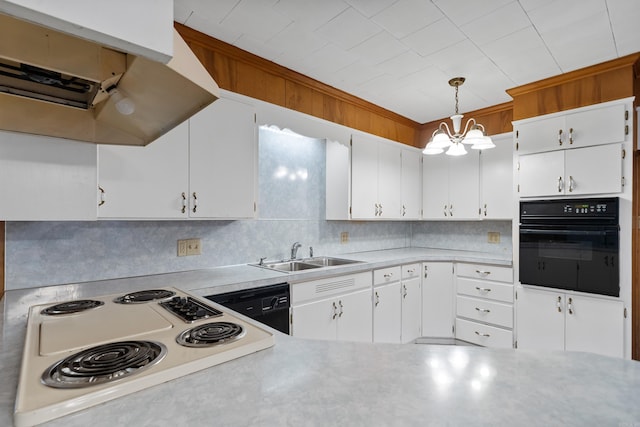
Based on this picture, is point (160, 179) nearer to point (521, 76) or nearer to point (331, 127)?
point (331, 127)

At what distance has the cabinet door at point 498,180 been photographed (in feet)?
10.7

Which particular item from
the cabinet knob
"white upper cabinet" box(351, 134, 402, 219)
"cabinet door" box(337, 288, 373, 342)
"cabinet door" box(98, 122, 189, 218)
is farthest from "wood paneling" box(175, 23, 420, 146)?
"cabinet door" box(337, 288, 373, 342)

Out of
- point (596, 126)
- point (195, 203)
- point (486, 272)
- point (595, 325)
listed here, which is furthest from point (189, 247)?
point (596, 126)

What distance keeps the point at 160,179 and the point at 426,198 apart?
9.80 feet

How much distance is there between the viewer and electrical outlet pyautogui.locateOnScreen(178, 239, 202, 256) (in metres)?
2.23

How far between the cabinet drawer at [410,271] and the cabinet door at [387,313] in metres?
0.14

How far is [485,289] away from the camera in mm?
3062

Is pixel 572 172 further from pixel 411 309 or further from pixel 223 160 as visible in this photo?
pixel 223 160

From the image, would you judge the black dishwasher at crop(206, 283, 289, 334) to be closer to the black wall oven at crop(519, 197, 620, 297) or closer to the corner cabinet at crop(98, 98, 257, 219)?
the corner cabinet at crop(98, 98, 257, 219)

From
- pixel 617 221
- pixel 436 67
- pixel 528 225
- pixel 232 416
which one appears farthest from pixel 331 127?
pixel 232 416

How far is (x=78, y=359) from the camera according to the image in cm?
82

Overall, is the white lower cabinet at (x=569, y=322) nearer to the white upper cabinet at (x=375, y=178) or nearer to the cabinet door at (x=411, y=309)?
the cabinet door at (x=411, y=309)

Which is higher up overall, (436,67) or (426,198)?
(436,67)

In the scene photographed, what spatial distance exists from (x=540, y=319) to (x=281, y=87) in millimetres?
2932
